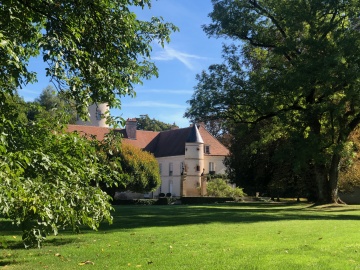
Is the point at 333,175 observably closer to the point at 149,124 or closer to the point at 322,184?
the point at 322,184

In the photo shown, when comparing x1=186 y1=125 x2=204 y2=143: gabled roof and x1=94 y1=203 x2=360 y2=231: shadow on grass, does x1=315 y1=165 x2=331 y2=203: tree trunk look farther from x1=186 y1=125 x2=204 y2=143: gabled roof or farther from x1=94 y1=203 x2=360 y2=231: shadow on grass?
x1=186 y1=125 x2=204 y2=143: gabled roof

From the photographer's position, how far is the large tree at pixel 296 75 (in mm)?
22719

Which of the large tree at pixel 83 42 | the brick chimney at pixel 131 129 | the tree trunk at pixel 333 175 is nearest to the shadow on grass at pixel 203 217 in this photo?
the tree trunk at pixel 333 175

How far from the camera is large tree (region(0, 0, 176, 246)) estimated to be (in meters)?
5.32

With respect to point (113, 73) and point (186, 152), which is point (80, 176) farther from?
point (186, 152)

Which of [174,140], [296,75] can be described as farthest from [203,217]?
[174,140]

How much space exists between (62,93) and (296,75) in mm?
17409

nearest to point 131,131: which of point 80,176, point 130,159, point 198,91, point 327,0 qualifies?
point 130,159

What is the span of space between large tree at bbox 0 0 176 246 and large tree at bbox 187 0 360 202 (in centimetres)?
1660

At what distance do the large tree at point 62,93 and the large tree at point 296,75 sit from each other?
16.6 metres

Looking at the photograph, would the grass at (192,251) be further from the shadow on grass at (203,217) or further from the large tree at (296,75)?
the large tree at (296,75)

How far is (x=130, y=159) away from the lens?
46.0m

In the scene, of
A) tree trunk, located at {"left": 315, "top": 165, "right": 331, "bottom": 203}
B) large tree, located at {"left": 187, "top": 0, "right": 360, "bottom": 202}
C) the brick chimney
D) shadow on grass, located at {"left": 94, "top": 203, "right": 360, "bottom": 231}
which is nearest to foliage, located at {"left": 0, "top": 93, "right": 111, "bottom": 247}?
shadow on grass, located at {"left": 94, "top": 203, "right": 360, "bottom": 231}

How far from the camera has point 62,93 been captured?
721 cm
